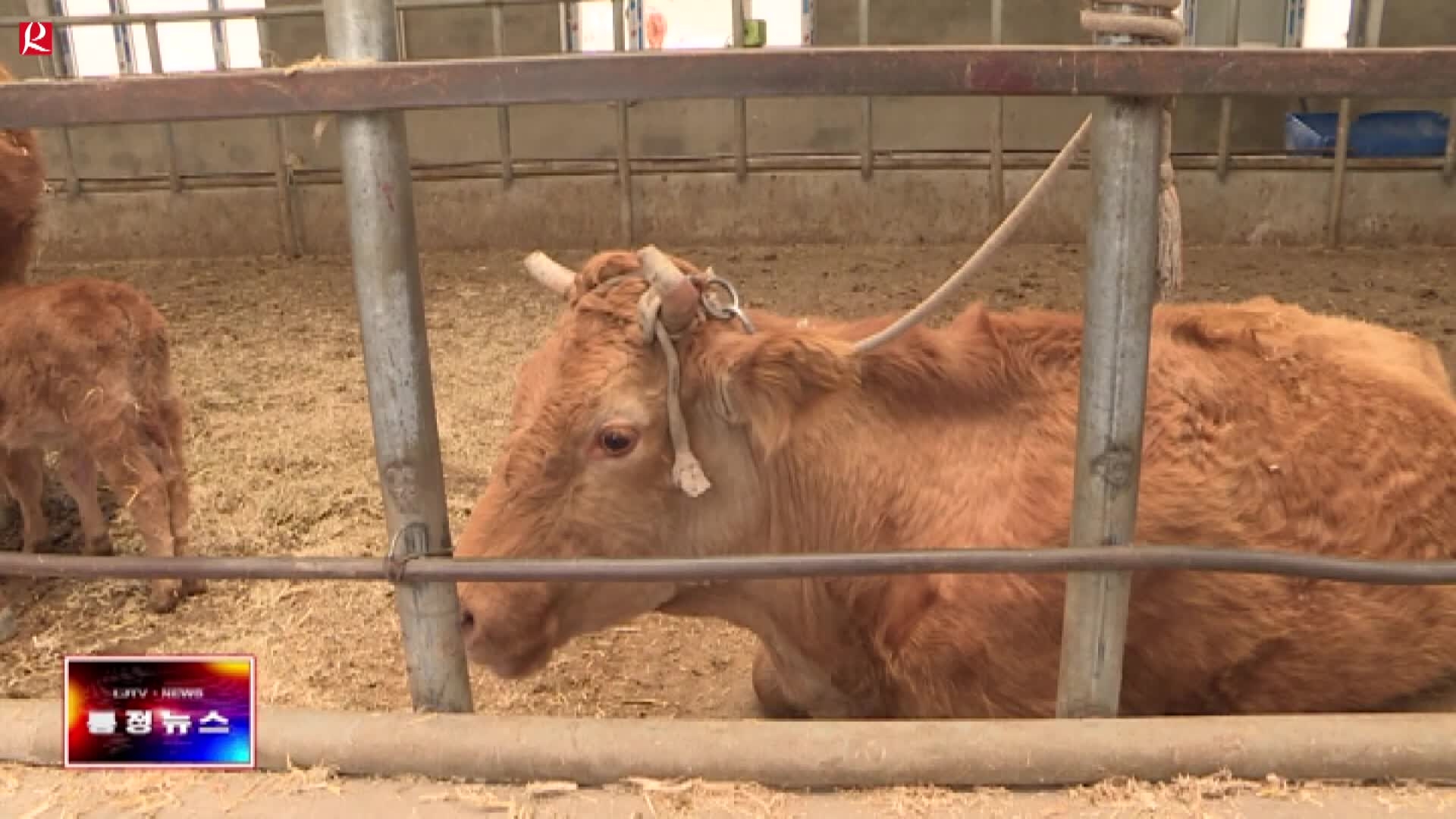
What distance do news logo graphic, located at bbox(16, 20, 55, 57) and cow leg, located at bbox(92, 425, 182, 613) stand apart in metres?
5.54

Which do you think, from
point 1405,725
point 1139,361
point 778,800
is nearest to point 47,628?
point 778,800

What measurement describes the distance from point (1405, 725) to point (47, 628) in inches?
145

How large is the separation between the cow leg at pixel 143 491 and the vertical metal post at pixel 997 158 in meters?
5.84

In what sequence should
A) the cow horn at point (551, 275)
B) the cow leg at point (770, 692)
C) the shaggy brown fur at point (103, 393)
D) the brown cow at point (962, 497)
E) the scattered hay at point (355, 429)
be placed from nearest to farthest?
the brown cow at point (962, 497)
the cow horn at point (551, 275)
the cow leg at point (770, 692)
the scattered hay at point (355, 429)
the shaggy brown fur at point (103, 393)

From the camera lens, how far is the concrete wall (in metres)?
8.30

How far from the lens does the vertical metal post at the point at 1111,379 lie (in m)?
1.73

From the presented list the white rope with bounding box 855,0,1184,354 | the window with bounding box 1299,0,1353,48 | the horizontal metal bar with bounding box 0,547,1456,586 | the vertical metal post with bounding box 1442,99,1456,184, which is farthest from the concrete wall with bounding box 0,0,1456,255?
the horizontal metal bar with bounding box 0,547,1456,586

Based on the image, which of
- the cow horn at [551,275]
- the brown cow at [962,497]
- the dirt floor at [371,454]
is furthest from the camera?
the dirt floor at [371,454]

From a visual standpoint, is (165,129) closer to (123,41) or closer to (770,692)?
(123,41)

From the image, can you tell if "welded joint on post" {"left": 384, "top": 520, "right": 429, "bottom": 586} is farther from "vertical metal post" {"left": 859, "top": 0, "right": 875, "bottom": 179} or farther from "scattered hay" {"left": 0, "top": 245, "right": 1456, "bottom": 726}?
"vertical metal post" {"left": 859, "top": 0, "right": 875, "bottom": 179}

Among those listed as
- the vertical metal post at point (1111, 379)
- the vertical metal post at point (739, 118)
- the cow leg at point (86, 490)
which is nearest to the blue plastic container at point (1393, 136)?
the vertical metal post at point (739, 118)

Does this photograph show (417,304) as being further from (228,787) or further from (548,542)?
(228,787)

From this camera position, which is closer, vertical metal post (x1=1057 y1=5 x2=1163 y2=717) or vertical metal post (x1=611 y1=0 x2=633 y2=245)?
vertical metal post (x1=1057 y1=5 x2=1163 y2=717)

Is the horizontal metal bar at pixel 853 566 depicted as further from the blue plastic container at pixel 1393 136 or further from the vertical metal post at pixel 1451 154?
the blue plastic container at pixel 1393 136
